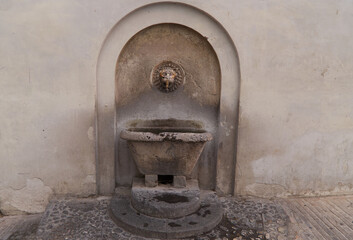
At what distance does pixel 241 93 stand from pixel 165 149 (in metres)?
1.21

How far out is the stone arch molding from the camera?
3.63 m

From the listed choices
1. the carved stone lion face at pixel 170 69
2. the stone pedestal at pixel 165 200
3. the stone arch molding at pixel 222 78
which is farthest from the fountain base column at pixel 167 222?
the carved stone lion face at pixel 170 69

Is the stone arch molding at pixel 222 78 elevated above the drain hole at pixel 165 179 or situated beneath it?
elevated above

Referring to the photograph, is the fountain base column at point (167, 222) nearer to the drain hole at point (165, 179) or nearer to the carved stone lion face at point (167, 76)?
the drain hole at point (165, 179)

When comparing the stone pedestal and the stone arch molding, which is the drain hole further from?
the stone arch molding

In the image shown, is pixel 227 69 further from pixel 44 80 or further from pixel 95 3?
pixel 44 80

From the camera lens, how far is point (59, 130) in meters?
3.71

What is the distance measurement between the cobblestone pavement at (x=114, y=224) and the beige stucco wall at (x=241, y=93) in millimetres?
246

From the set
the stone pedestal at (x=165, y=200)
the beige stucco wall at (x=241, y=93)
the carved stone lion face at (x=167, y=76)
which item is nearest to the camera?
the stone pedestal at (x=165, y=200)

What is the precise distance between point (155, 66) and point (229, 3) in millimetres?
1221

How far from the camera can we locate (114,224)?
328 cm

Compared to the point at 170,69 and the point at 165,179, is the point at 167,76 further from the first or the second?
the point at 165,179

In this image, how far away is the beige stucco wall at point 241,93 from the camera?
3.51 metres

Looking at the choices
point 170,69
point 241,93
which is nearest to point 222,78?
point 241,93
